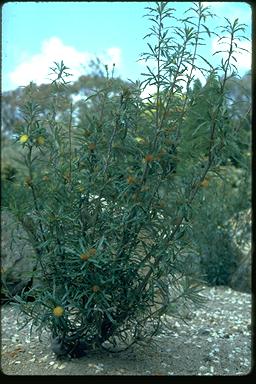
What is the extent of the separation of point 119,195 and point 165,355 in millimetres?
1422

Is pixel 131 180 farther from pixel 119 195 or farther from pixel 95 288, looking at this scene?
pixel 95 288

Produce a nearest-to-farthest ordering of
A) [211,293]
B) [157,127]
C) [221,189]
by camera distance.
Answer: [157,127] < [211,293] < [221,189]

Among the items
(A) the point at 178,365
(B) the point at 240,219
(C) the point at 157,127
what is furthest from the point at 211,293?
(C) the point at 157,127

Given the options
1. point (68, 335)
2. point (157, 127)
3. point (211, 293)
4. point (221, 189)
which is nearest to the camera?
point (157, 127)

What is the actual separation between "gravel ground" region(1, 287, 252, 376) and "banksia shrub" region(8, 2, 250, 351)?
0.27 m

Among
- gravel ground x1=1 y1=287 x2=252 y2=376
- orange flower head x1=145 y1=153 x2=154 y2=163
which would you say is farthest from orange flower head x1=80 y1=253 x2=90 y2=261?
gravel ground x1=1 y1=287 x2=252 y2=376

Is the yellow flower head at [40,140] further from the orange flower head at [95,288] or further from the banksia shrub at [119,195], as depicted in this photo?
the orange flower head at [95,288]

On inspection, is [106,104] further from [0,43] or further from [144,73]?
[0,43]

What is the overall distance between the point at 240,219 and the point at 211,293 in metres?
1.03

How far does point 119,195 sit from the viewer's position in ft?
11.8

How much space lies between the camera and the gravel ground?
4031 millimetres

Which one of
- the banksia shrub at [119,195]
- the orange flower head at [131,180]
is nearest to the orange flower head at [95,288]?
the banksia shrub at [119,195]

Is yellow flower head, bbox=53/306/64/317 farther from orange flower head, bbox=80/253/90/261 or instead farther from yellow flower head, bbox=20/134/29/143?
yellow flower head, bbox=20/134/29/143

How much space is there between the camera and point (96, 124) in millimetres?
3707
